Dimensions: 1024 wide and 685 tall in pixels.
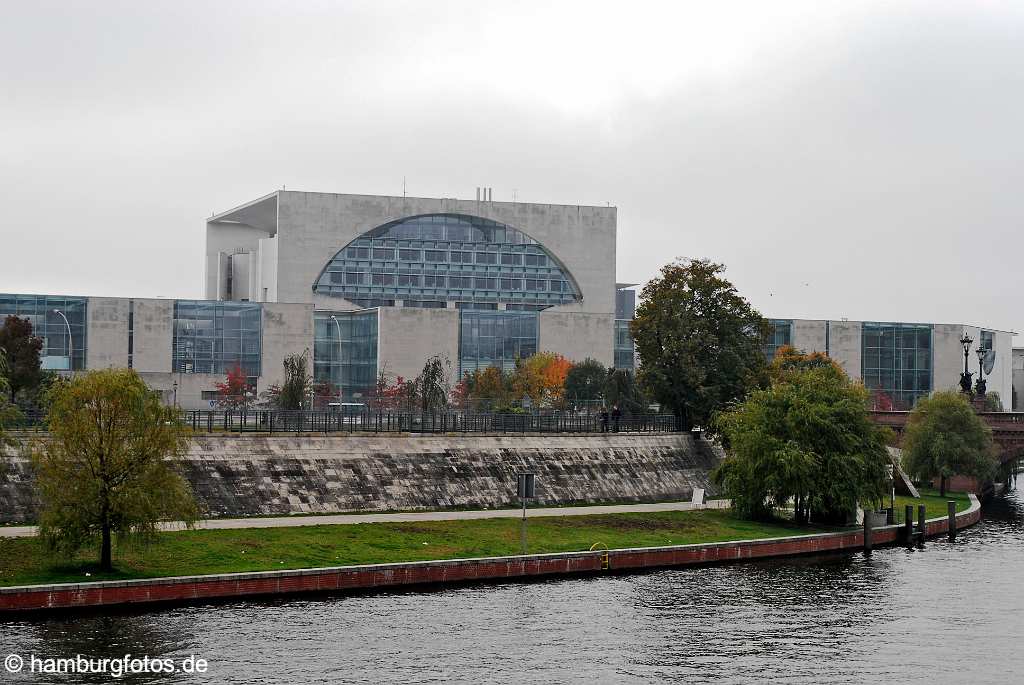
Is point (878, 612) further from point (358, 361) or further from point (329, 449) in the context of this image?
point (358, 361)

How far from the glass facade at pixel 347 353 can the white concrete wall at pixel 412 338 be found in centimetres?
180

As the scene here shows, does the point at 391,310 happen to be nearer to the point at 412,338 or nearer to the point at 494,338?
the point at 412,338

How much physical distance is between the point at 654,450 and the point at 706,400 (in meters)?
5.59

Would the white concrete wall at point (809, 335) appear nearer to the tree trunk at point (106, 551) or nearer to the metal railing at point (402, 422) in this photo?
the metal railing at point (402, 422)

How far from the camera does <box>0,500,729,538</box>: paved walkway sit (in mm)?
51438

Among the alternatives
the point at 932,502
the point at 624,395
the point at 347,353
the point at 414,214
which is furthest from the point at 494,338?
the point at 932,502

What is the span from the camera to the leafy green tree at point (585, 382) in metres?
118

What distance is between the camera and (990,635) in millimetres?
42719

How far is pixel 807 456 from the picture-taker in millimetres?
64312

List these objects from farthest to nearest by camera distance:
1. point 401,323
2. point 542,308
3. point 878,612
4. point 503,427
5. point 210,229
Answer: point 210,229 → point 542,308 → point 401,323 → point 503,427 → point 878,612

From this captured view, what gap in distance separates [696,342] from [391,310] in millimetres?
54139

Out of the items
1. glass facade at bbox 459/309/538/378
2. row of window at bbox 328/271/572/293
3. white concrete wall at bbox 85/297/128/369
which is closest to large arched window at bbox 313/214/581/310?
row of window at bbox 328/271/572/293

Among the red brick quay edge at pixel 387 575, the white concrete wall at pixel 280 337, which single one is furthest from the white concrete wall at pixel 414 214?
the red brick quay edge at pixel 387 575

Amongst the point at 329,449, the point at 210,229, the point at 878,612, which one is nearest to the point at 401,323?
the point at 210,229
